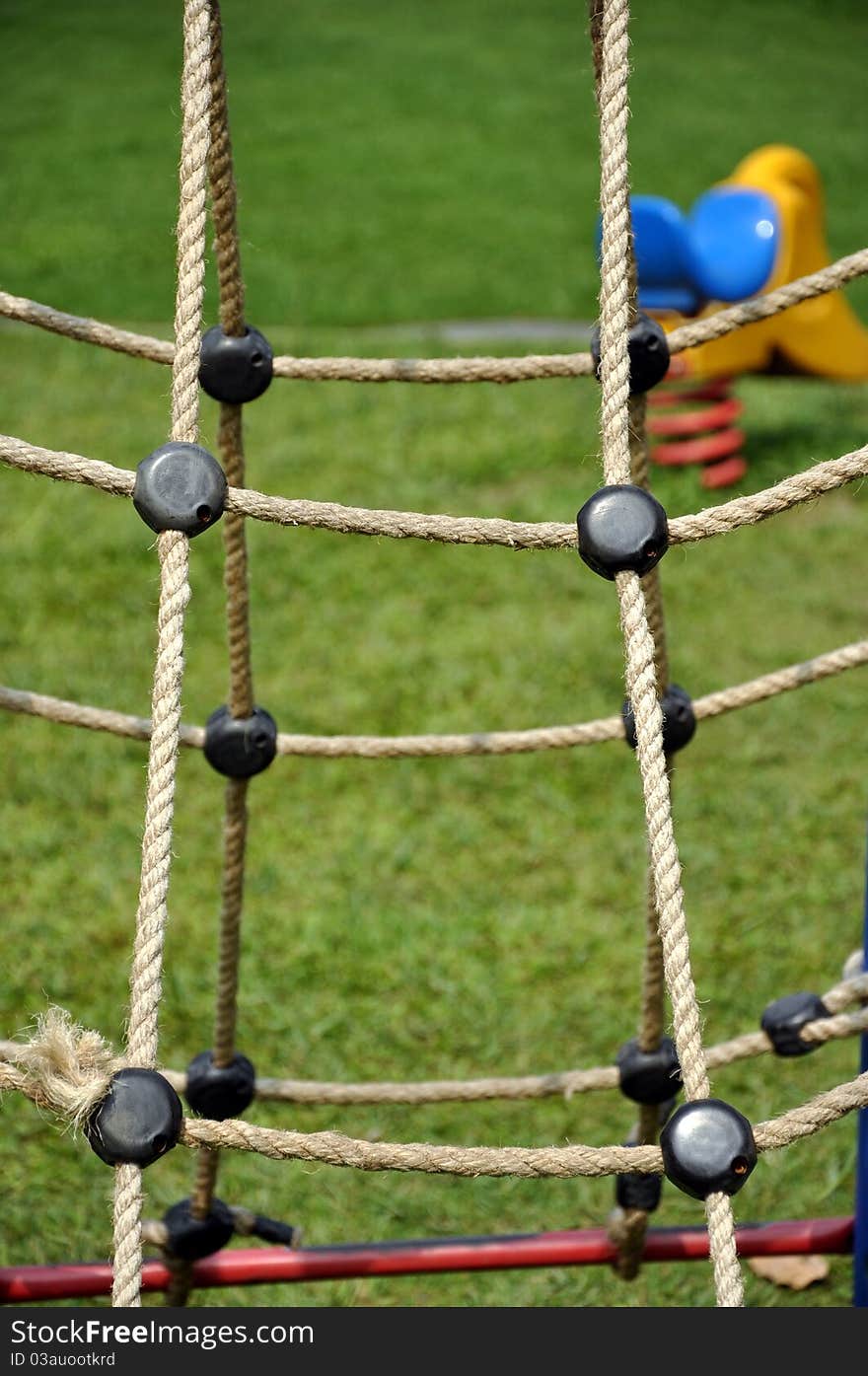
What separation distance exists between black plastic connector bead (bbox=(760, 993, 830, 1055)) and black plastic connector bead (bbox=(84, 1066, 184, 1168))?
0.58 metres

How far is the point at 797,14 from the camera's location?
38.7ft

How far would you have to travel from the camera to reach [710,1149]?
2.48 feet

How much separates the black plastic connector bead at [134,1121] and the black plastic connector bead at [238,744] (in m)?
0.53

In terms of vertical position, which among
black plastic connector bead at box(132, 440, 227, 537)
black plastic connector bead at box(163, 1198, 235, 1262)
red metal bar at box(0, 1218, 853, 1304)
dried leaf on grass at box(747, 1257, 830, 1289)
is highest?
black plastic connector bead at box(132, 440, 227, 537)

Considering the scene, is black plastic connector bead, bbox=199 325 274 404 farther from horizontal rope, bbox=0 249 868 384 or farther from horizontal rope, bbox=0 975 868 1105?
horizontal rope, bbox=0 975 868 1105

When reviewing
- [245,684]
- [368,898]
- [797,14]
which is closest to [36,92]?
[797,14]

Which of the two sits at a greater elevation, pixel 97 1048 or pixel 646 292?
pixel 646 292

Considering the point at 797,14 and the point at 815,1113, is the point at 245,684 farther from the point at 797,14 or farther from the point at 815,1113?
the point at 797,14

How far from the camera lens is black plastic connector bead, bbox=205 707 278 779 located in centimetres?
128

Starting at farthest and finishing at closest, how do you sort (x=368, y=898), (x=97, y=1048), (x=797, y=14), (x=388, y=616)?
(x=797, y=14) < (x=388, y=616) < (x=368, y=898) < (x=97, y=1048)

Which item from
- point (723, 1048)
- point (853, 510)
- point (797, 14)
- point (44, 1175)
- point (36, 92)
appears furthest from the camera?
point (797, 14)

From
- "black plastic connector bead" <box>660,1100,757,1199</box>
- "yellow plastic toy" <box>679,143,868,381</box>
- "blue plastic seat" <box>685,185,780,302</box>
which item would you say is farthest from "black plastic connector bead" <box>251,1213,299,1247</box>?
"yellow plastic toy" <box>679,143,868,381</box>
